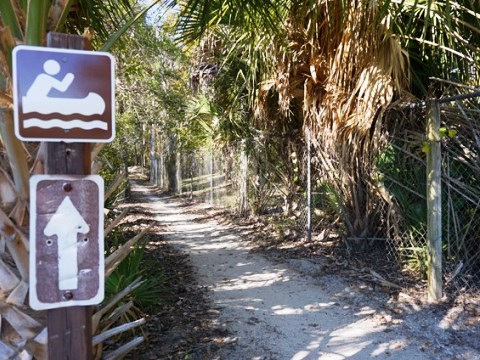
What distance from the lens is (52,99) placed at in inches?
65.8

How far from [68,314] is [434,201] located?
388 centimetres

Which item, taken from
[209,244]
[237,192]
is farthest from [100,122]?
[237,192]

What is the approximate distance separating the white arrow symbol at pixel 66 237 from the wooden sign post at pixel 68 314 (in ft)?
0.38

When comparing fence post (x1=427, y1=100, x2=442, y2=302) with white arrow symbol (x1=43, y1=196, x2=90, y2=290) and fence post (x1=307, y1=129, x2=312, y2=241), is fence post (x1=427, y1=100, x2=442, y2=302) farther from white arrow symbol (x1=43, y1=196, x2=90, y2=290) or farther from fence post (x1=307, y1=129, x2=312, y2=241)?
white arrow symbol (x1=43, y1=196, x2=90, y2=290)

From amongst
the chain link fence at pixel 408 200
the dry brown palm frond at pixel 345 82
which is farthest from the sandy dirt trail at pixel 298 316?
the dry brown palm frond at pixel 345 82

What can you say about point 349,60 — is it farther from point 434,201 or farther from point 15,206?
point 15,206

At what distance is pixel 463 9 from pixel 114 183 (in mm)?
4230

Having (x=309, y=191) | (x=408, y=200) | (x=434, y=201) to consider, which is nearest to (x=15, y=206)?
(x=434, y=201)

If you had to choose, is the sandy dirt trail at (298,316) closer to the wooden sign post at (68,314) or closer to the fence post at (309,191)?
the fence post at (309,191)

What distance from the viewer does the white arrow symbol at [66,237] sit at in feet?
5.52

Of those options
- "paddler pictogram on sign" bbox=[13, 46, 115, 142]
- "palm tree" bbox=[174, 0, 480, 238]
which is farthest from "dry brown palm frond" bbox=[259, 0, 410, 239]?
"paddler pictogram on sign" bbox=[13, 46, 115, 142]

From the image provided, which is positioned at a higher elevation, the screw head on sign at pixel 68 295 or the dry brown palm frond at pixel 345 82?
the dry brown palm frond at pixel 345 82

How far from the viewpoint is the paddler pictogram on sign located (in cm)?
164

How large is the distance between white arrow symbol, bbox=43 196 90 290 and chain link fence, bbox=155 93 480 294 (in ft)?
12.7
